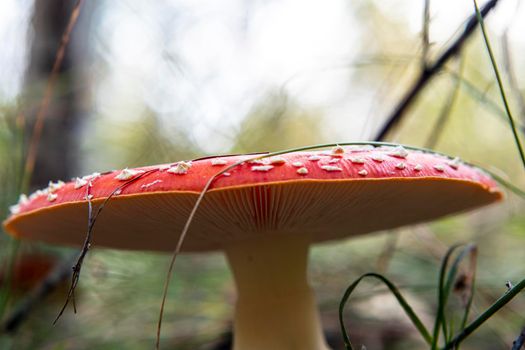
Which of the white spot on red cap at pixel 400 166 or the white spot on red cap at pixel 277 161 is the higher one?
the white spot on red cap at pixel 277 161

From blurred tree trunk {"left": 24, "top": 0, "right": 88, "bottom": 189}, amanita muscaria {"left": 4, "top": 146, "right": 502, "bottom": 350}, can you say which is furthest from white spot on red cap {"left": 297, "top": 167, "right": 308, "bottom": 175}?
blurred tree trunk {"left": 24, "top": 0, "right": 88, "bottom": 189}

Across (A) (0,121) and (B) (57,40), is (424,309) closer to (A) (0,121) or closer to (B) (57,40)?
(A) (0,121)

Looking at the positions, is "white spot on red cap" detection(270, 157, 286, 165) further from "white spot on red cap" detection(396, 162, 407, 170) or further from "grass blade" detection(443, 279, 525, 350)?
"grass blade" detection(443, 279, 525, 350)

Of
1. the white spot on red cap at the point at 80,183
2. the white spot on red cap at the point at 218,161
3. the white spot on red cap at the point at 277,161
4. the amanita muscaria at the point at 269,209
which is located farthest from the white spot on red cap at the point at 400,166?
the white spot on red cap at the point at 80,183

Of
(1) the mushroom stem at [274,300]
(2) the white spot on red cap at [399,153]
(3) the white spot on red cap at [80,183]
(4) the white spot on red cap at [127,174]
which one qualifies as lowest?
(1) the mushroom stem at [274,300]

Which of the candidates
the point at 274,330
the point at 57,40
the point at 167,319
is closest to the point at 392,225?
the point at 274,330

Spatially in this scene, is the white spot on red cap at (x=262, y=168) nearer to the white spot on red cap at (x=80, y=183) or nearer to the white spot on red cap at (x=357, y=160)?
the white spot on red cap at (x=357, y=160)

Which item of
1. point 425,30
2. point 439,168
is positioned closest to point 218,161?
point 439,168

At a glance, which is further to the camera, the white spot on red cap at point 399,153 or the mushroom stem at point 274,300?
the mushroom stem at point 274,300
